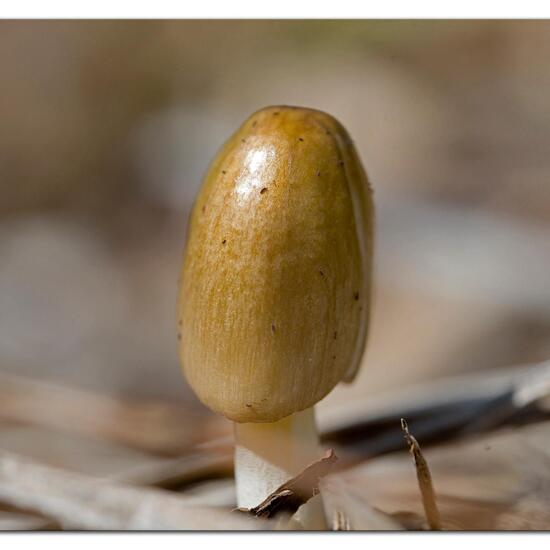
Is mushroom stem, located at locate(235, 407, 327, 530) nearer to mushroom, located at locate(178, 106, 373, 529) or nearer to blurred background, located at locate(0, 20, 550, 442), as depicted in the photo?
mushroom, located at locate(178, 106, 373, 529)

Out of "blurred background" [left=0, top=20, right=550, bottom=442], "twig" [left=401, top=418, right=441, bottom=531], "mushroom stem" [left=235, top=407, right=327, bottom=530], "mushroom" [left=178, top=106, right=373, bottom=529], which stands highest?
"blurred background" [left=0, top=20, right=550, bottom=442]

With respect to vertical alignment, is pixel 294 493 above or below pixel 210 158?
below

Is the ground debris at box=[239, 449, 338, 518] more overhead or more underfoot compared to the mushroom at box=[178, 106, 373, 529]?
more underfoot

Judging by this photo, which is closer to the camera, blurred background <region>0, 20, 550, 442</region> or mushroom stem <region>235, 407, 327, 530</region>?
mushroom stem <region>235, 407, 327, 530</region>

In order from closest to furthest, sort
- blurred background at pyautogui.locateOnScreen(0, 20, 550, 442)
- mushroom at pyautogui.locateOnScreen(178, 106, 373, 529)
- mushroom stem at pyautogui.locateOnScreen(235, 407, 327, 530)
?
mushroom at pyautogui.locateOnScreen(178, 106, 373, 529)
mushroom stem at pyautogui.locateOnScreen(235, 407, 327, 530)
blurred background at pyautogui.locateOnScreen(0, 20, 550, 442)

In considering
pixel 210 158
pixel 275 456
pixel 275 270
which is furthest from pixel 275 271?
pixel 210 158

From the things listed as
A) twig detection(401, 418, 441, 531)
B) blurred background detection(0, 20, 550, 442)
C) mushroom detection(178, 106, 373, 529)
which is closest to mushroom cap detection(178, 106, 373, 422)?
mushroom detection(178, 106, 373, 529)

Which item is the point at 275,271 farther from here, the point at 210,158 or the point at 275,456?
the point at 210,158

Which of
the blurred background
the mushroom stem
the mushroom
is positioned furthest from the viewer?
the blurred background
